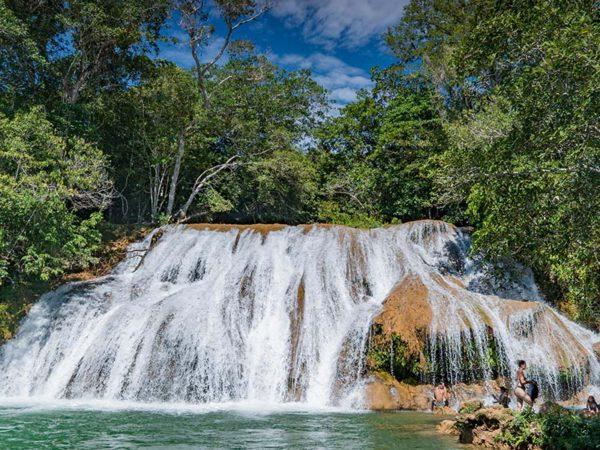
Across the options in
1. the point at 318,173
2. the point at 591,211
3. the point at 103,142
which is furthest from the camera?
the point at 318,173

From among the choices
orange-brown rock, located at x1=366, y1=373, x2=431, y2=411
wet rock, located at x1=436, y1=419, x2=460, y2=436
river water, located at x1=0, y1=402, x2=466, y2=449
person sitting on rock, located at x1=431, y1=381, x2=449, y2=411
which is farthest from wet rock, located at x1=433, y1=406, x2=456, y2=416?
wet rock, located at x1=436, y1=419, x2=460, y2=436

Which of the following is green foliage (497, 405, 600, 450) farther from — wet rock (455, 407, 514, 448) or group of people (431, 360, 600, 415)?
group of people (431, 360, 600, 415)

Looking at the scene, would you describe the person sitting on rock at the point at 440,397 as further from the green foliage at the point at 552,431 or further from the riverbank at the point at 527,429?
the green foliage at the point at 552,431

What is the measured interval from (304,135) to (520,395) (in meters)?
29.2

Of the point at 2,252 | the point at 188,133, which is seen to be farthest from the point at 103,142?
the point at 2,252

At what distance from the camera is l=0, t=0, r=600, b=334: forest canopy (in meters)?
8.14

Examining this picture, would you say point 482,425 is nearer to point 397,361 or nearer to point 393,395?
point 393,395

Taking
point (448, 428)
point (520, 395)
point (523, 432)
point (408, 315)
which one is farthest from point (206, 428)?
point (408, 315)

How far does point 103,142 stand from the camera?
29.4 m

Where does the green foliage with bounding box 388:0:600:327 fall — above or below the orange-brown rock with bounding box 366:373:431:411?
above

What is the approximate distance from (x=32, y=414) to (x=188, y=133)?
2062 centimetres

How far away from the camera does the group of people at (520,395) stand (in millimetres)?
10914

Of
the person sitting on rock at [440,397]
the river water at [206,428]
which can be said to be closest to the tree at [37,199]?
the river water at [206,428]

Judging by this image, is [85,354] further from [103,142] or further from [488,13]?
[103,142]
